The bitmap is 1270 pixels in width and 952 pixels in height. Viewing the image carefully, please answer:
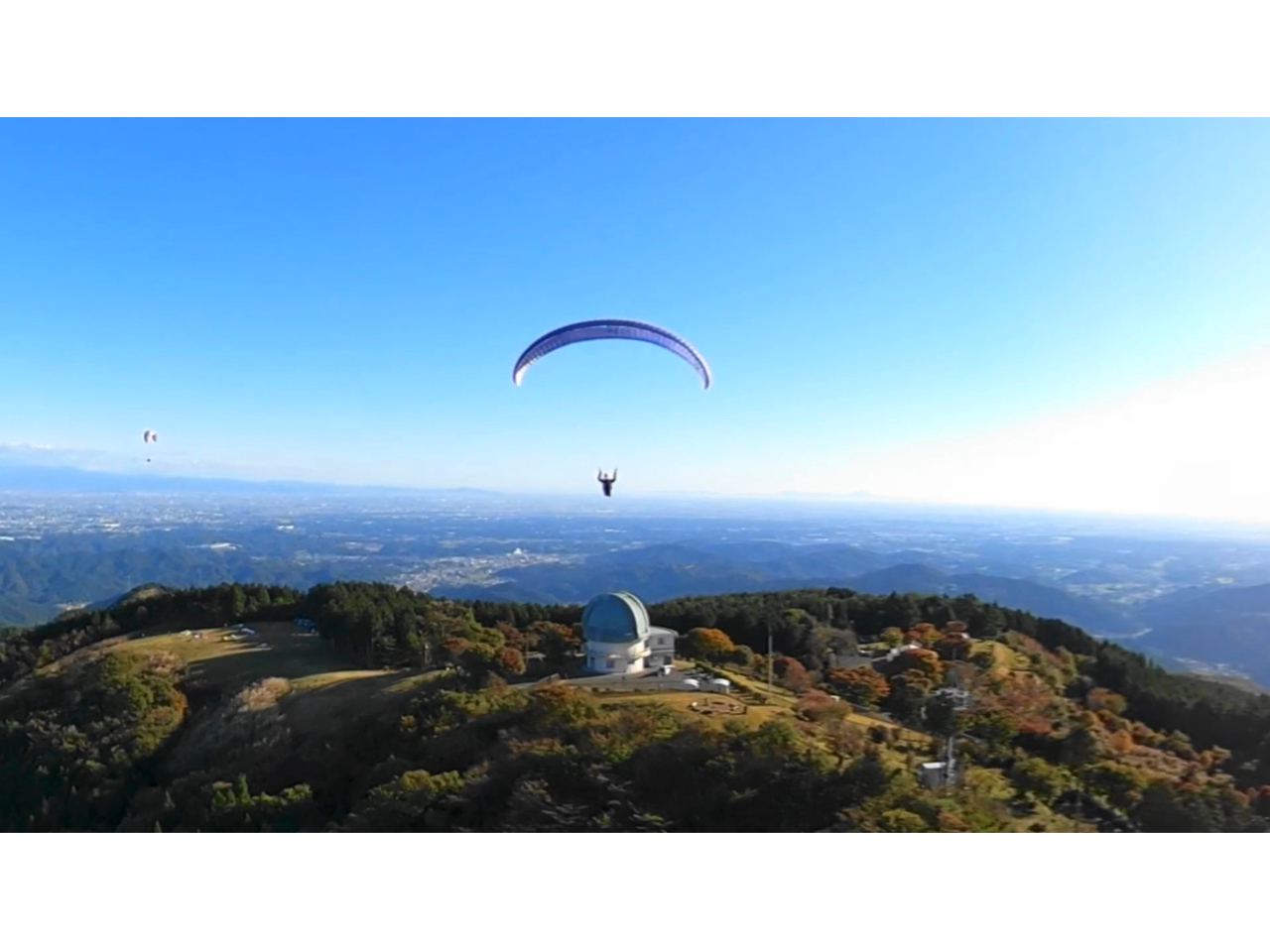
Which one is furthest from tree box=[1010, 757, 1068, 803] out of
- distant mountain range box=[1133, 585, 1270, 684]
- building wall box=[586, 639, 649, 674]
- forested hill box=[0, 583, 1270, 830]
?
distant mountain range box=[1133, 585, 1270, 684]

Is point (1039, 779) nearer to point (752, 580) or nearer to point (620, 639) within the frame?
point (620, 639)

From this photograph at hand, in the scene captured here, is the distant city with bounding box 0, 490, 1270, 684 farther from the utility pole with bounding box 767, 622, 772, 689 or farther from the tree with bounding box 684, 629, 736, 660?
the tree with bounding box 684, 629, 736, 660

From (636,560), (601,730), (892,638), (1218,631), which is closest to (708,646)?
(892,638)

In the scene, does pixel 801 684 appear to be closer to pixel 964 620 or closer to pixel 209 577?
pixel 964 620

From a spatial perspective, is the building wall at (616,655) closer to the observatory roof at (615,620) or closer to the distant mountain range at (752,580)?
the observatory roof at (615,620)

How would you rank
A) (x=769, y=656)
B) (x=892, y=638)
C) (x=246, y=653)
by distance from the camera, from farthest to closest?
1. (x=892, y=638)
2. (x=246, y=653)
3. (x=769, y=656)

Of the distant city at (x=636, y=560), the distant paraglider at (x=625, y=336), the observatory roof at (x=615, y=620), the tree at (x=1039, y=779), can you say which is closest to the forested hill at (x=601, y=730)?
the tree at (x=1039, y=779)

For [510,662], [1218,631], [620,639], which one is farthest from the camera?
[1218,631]
